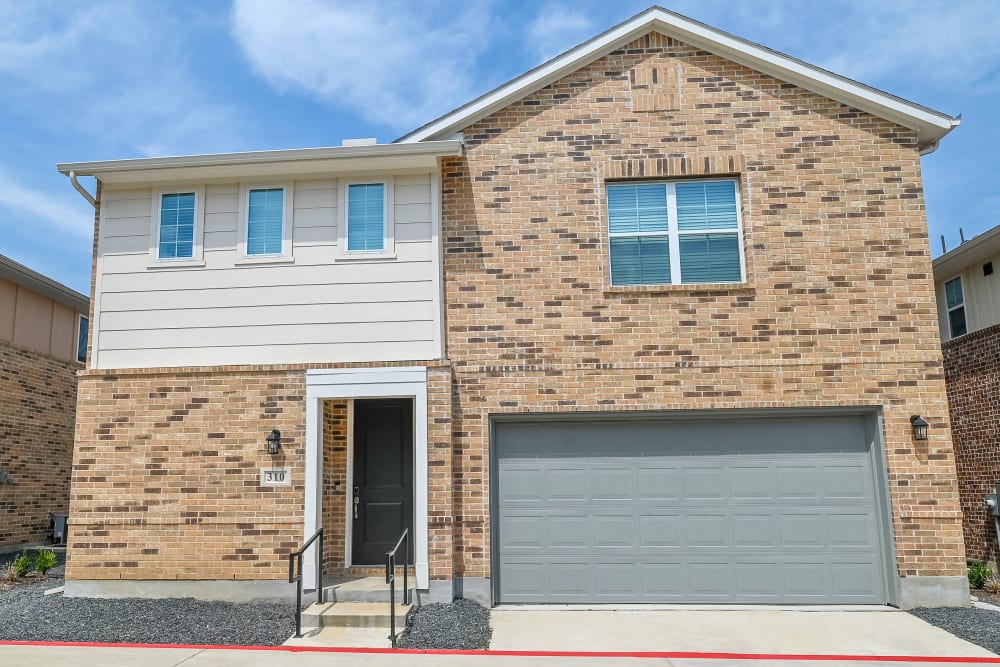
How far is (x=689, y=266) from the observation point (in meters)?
9.80

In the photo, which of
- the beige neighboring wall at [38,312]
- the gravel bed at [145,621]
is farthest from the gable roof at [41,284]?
the gravel bed at [145,621]

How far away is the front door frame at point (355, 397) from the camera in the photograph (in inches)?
362

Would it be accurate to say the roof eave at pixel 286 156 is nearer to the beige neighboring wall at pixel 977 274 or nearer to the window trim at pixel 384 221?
the window trim at pixel 384 221

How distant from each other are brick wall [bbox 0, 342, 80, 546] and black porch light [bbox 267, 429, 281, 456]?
683 cm

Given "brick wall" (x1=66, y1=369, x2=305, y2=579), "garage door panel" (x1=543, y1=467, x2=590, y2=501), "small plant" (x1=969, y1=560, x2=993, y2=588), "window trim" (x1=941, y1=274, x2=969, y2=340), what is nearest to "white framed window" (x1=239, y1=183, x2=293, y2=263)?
"brick wall" (x1=66, y1=369, x2=305, y2=579)

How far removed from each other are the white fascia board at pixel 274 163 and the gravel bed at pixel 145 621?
17.0ft

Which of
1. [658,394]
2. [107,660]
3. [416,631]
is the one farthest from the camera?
[658,394]

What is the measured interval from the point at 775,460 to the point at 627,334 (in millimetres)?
2339

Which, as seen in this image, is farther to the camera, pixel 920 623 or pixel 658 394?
pixel 658 394

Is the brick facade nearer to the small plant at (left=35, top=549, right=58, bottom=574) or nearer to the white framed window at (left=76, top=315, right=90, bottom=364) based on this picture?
the small plant at (left=35, top=549, right=58, bottom=574)

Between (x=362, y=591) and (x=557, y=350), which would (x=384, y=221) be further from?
(x=362, y=591)

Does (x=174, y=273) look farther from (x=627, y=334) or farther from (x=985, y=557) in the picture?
(x=985, y=557)

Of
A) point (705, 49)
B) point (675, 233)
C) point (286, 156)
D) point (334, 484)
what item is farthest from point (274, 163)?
point (705, 49)

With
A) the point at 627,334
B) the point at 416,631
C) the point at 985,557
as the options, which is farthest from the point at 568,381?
the point at 985,557
